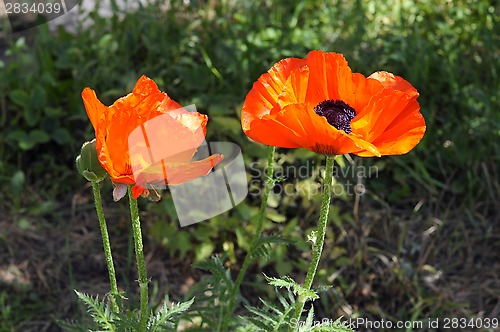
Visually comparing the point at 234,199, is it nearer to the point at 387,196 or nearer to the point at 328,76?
the point at 387,196

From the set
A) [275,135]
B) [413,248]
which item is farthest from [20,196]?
[275,135]

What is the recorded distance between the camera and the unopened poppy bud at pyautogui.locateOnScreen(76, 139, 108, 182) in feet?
4.26

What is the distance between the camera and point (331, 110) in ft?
4.45

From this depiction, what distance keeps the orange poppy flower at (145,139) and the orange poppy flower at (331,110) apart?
0.10 metres

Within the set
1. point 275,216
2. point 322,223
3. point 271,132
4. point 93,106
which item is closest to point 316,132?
point 271,132

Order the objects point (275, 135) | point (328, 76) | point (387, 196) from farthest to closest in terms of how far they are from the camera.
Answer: point (387, 196)
point (328, 76)
point (275, 135)

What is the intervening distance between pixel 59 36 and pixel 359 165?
50.8 inches

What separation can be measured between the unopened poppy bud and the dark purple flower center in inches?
14.8

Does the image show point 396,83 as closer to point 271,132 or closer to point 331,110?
point 331,110

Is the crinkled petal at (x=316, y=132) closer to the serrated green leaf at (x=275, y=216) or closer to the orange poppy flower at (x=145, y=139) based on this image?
the orange poppy flower at (x=145, y=139)

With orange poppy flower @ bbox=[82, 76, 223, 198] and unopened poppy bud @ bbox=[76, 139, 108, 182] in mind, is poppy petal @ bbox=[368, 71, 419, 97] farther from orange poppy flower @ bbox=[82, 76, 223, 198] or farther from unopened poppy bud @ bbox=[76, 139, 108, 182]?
unopened poppy bud @ bbox=[76, 139, 108, 182]

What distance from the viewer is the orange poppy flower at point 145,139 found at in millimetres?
1229

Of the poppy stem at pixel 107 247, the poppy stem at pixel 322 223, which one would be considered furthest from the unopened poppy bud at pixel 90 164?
the poppy stem at pixel 322 223

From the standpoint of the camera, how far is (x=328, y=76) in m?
1.38
